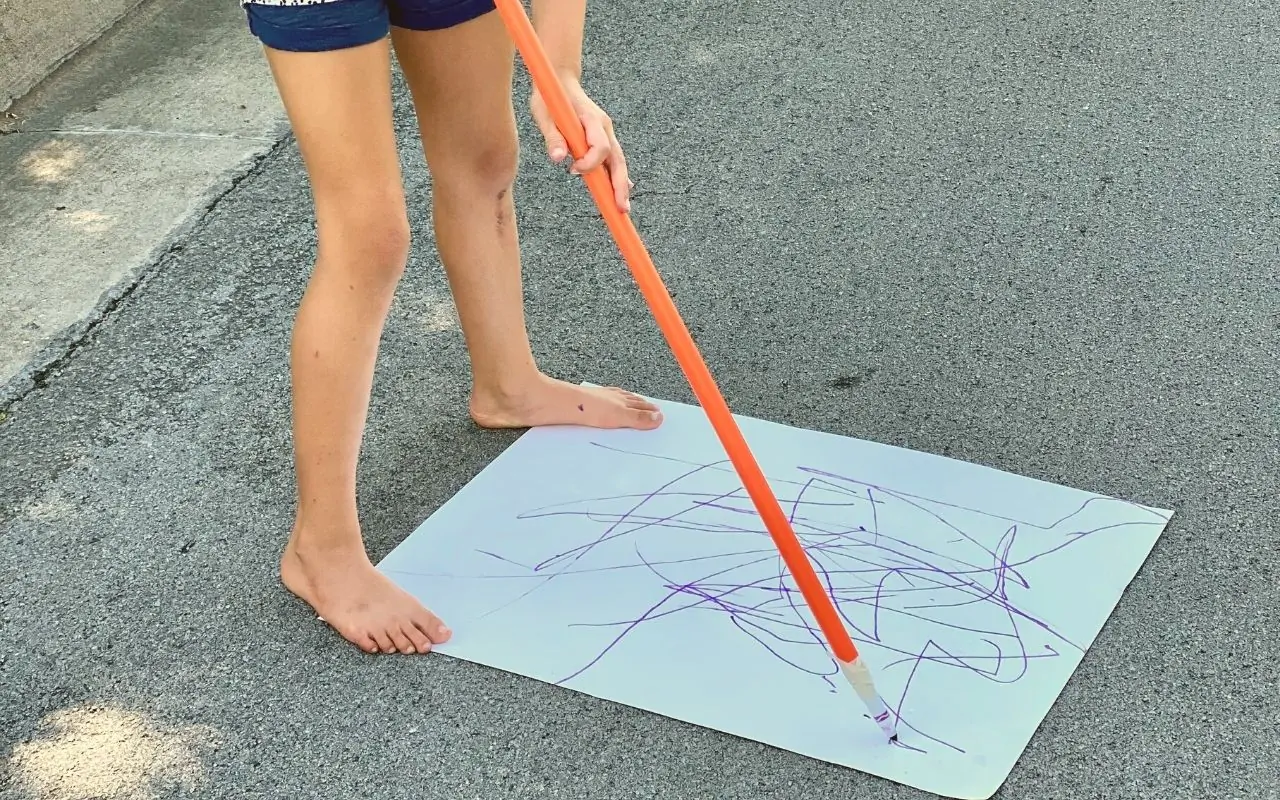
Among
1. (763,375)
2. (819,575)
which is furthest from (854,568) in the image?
(763,375)

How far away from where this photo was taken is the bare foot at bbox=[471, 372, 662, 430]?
2104mm

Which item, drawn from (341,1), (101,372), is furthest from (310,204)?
(341,1)

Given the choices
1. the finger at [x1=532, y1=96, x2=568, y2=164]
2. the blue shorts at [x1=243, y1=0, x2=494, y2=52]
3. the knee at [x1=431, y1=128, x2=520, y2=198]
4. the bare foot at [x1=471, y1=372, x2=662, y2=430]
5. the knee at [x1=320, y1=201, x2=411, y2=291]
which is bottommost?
the bare foot at [x1=471, y1=372, x2=662, y2=430]

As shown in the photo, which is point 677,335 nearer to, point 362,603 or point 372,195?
point 372,195

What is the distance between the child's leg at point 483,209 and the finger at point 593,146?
1.06 feet

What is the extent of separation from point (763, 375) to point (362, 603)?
0.77m

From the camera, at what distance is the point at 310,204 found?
112 inches

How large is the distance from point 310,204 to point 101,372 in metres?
0.65

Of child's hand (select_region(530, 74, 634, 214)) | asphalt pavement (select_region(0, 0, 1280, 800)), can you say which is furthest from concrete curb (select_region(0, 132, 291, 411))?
child's hand (select_region(530, 74, 634, 214))

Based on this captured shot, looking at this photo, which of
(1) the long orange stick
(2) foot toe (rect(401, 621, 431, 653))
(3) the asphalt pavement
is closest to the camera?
(1) the long orange stick

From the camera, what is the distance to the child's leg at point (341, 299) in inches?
60.0

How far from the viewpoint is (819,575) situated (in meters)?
1.78

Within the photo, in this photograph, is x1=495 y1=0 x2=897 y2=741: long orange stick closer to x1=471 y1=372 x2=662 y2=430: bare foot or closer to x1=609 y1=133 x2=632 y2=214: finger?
x1=609 y1=133 x2=632 y2=214: finger

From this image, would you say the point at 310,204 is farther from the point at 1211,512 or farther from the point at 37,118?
the point at 1211,512
